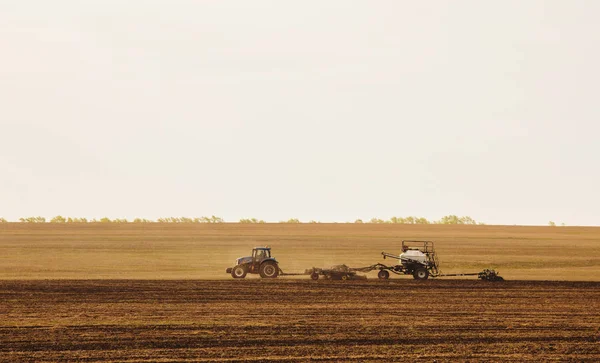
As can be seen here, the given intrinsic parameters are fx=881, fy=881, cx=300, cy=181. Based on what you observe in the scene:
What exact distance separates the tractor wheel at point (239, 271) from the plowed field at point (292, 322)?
10.3 feet

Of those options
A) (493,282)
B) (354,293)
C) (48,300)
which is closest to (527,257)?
(493,282)

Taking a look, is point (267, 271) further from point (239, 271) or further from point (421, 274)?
point (421, 274)

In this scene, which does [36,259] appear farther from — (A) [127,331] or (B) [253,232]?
(B) [253,232]

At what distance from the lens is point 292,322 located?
2431cm

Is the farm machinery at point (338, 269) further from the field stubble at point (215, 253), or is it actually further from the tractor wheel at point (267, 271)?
the field stubble at point (215, 253)

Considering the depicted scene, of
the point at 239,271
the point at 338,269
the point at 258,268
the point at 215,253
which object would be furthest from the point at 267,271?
the point at 215,253

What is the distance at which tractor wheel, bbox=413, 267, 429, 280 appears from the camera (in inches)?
1565

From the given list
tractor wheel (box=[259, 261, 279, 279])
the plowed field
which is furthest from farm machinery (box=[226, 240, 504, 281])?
the plowed field

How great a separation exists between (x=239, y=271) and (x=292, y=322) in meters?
14.9

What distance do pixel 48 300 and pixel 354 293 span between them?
35.8 ft

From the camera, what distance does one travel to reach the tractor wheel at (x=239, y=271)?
39.0 meters

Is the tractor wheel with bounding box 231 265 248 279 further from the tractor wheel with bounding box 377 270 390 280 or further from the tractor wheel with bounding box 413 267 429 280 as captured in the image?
the tractor wheel with bounding box 413 267 429 280

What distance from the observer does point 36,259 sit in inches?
2146

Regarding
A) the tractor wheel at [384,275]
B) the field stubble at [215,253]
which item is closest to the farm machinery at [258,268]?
the field stubble at [215,253]
